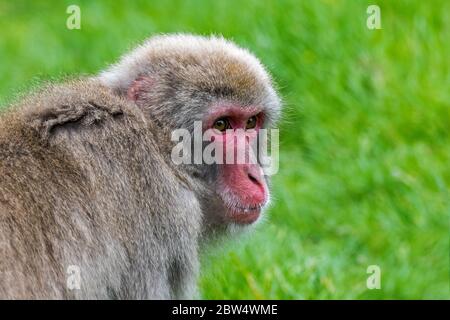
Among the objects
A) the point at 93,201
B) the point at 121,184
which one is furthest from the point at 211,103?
the point at 93,201

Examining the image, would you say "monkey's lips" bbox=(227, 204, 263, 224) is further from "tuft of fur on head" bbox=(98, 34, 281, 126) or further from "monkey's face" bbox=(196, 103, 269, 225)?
"tuft of fur on head" bbox=(98, 34, 281, 126)

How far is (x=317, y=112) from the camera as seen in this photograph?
27.5 feet

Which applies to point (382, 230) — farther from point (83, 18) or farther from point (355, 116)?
point (83, 18)

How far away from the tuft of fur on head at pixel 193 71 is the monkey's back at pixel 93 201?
35 cm

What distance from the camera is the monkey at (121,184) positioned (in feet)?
15.0

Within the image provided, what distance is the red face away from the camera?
5.14 meters

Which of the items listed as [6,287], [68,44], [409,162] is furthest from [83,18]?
[6,287]

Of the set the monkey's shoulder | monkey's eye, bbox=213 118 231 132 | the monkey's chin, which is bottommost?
the monkey's chin

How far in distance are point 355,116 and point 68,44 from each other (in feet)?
11.6

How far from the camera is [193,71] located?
17.1 ft
